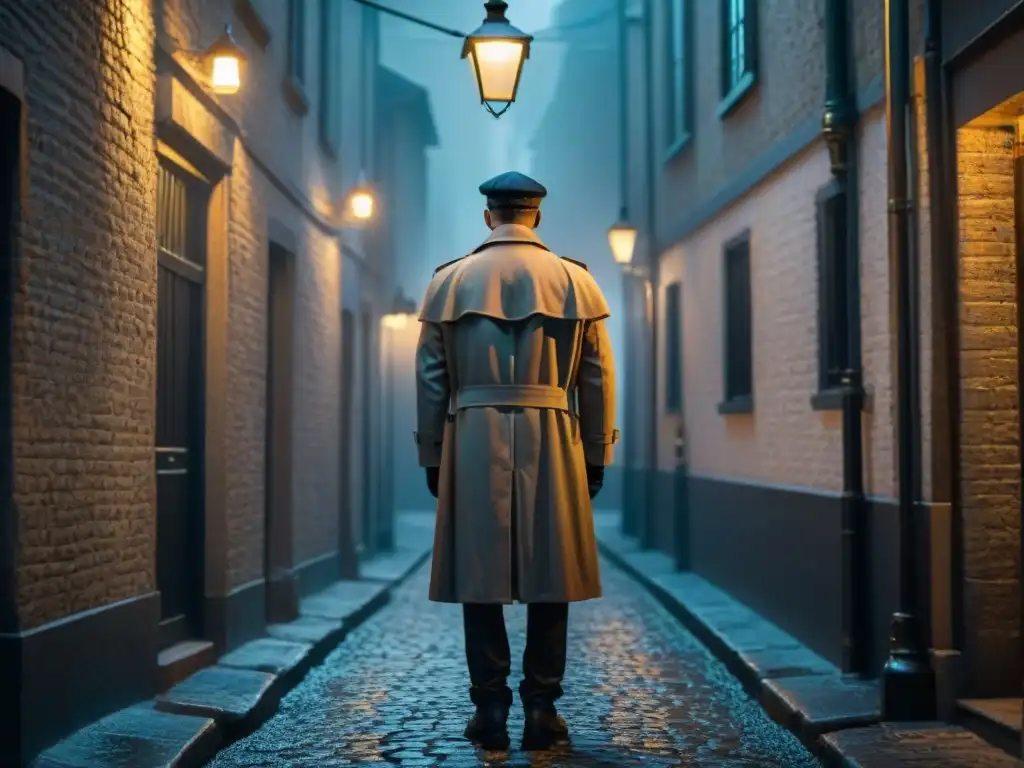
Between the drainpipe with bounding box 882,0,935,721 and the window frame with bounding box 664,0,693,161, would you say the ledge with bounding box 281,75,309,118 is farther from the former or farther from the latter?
the drainpipe with bounding box 882,0,935,721

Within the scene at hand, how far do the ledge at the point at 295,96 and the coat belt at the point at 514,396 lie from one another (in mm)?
5996

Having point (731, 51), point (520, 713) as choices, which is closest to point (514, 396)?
point (520, 713)

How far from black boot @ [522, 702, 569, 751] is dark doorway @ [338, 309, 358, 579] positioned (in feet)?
27.9

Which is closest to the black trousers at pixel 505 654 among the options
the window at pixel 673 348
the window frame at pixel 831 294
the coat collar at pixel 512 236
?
the coat collar at pixel 512 236

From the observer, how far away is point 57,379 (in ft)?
20.9

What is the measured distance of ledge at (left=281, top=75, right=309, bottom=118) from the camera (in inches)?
465

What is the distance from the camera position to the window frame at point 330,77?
13.8 metres

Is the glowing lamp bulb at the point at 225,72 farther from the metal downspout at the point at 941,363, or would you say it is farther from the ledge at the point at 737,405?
the ledge at the point at 737,405

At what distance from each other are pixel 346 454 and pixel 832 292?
6997 mm

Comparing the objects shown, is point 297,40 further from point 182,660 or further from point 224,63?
point 182,660

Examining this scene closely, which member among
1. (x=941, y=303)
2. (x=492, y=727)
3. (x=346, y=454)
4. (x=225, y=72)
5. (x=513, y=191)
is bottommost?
(x=492, y=727)

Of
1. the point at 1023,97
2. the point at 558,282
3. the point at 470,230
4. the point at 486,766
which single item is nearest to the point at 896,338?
the point at 1023,97

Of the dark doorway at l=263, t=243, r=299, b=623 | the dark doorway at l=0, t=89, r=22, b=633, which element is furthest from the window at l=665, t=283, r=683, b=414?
the dark doorway at l=0, t=89, r=22, b=633

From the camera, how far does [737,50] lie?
12617mm
